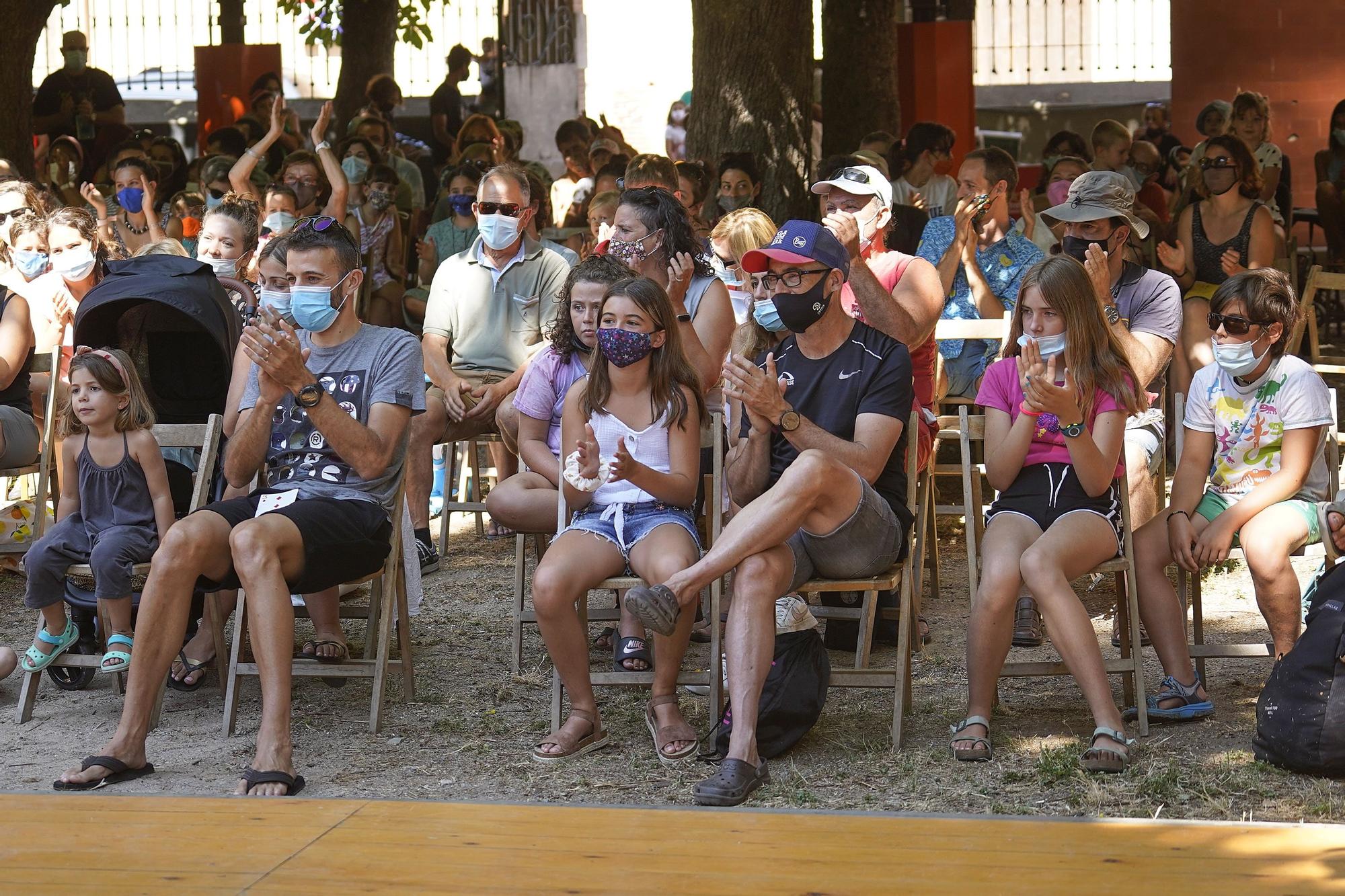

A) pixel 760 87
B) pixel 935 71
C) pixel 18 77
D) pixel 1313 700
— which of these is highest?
pixel 935 71

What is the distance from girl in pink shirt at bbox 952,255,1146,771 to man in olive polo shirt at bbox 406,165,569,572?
270 cm

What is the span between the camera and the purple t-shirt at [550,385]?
5.84 metres

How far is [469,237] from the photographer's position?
946 centimetres

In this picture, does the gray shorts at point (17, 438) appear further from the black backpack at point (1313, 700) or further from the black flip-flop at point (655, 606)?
the black backpack at point (1313, 700)

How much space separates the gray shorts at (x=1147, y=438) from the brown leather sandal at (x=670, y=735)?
200 cm

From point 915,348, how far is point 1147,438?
91 centimetres

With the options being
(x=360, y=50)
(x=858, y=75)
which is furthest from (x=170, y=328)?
(x=360, y=50)

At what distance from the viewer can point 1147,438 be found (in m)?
5.91

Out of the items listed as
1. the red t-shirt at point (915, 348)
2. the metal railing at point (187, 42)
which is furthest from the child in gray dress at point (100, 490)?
the metal railing at point (187, 42)

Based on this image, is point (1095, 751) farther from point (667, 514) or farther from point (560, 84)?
point (560, 84)

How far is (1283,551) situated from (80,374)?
4029 millimetres

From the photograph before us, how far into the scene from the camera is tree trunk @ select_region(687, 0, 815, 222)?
9781 millimetres

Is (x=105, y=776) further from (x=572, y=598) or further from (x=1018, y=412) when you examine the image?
(x=1018, y=412)

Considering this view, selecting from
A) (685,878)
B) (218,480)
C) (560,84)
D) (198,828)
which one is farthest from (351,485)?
(560,84)
